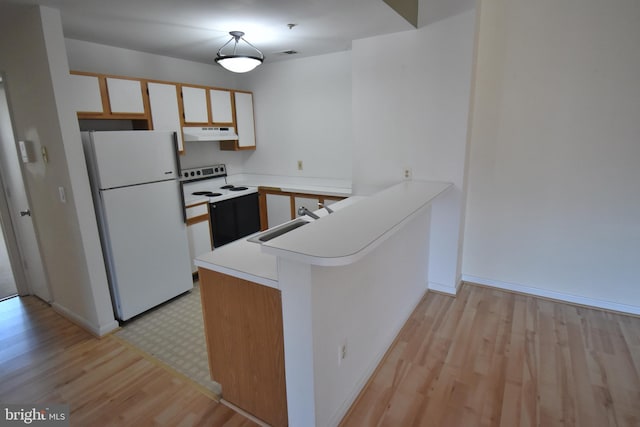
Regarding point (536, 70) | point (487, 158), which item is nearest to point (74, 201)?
point (487, 158)

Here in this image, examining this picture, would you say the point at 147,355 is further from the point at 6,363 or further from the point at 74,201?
the point at 74,201

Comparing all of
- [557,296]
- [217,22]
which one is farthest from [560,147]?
[217,22]

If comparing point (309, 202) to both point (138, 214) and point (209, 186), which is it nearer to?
point (209, 186)

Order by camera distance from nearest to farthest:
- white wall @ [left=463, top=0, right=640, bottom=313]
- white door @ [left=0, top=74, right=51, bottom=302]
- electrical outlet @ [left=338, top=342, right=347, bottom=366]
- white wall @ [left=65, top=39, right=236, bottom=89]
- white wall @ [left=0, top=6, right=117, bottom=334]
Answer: electrical outlet @ [left=338, top=342, right=347, bottom=366], white wall @ [left=0, top=6, right=117, bottom=334], white wall @ [left=463, top=0, right=640, bottom=313], white door @ [left=0, top=74, right=51, bottom=302], white wall @ [left=65, top=39, right=236, bottom=89]

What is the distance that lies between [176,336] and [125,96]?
2.19m

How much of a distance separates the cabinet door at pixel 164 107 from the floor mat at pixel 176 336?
1.68 meters

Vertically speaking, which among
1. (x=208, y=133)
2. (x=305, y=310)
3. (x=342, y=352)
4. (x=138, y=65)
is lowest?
(x=342, y=352)

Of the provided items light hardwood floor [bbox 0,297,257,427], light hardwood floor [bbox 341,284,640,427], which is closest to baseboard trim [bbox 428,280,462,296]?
light hardwood floor [bbox 341,284,640,427]

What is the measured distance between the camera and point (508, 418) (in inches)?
69.6

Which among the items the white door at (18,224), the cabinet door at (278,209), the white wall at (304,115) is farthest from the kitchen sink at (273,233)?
the white door at (18,224)

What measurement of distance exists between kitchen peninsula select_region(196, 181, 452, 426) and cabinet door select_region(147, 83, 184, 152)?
2080 millimetres

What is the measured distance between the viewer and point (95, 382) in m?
2.10

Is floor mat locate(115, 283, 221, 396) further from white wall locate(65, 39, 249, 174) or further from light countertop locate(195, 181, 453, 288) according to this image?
white wall locate(65, 39, 249, 174)

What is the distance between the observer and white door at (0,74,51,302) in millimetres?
2867
